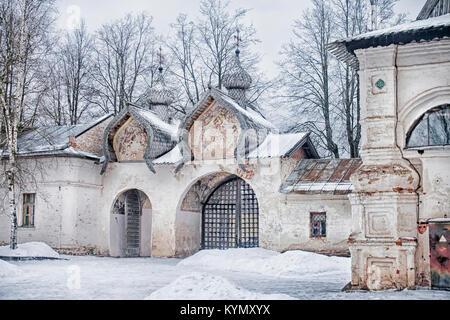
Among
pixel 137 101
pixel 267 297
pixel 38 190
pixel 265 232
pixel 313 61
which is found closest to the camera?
pixel 267 297

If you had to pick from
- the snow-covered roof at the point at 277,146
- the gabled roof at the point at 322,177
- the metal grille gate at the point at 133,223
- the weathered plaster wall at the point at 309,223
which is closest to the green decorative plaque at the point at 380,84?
the gabled roof at the point at 322,177

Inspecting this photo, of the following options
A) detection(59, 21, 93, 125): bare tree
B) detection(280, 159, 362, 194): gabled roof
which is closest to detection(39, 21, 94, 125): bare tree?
detection(59, 21, 93, 125): bare tree

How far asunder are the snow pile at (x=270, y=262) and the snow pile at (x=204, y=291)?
597 centimetres

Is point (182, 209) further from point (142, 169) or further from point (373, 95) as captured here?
point (373, 95)

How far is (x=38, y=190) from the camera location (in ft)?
67.2

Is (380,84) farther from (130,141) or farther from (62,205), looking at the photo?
(62,205)

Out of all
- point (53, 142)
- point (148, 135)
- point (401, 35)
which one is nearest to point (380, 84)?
point (401, 35)

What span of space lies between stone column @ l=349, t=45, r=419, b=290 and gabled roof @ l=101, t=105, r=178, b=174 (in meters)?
A: 11.2

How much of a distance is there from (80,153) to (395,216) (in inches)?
520

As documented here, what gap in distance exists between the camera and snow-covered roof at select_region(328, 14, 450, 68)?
10242 millimetres

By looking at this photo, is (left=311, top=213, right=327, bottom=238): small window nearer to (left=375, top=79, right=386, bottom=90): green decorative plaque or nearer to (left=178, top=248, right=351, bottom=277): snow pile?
(left=178, top=248, right=351, bottom=277): snow pile

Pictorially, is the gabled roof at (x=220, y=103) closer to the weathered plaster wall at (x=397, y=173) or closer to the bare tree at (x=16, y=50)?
the bare tree at (x=16, y=50)
